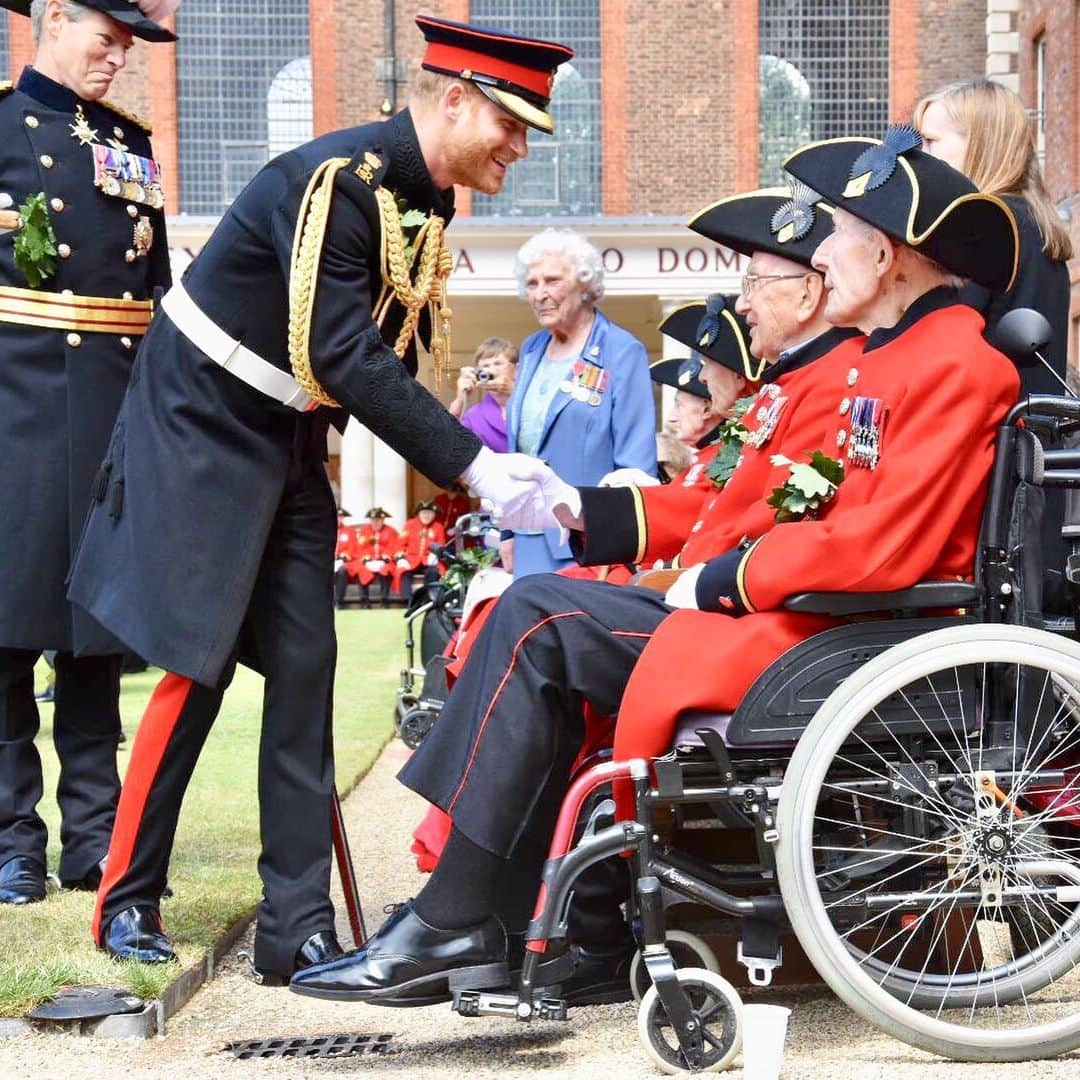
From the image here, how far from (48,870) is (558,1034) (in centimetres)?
196

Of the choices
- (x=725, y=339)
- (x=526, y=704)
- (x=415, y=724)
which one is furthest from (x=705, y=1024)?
(x=415, y=724)

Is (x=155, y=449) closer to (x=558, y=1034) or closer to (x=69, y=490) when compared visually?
(x=69, y=490)

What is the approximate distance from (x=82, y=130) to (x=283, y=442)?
1300 mm

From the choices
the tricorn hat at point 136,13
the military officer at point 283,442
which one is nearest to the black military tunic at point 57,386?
the tricorn hat at point 136,13

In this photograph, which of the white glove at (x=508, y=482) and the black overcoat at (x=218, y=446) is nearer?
the white glove at (x=508, y=482)

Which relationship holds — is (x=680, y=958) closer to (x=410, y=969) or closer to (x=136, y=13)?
(x=410, y=969)

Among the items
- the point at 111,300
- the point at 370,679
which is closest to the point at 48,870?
the point at 111,300

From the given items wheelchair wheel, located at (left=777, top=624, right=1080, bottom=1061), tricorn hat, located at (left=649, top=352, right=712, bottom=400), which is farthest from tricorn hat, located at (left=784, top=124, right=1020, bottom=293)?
tricorn hat, located at (left=649, top=352, right=712, bottom=400)

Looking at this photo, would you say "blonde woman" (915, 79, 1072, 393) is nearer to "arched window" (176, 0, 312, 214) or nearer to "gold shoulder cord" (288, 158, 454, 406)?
"gold shoulder cord" (288, 158, 454, 406)

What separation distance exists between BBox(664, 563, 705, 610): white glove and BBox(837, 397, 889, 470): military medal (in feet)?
1.16

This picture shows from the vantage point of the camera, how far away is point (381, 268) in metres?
3.60

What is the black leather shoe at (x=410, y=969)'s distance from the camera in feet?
10.4

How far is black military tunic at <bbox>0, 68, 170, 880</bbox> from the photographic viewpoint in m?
4.52

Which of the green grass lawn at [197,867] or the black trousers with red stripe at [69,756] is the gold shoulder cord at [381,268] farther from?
the black trousers with red stripe at [69,756]
